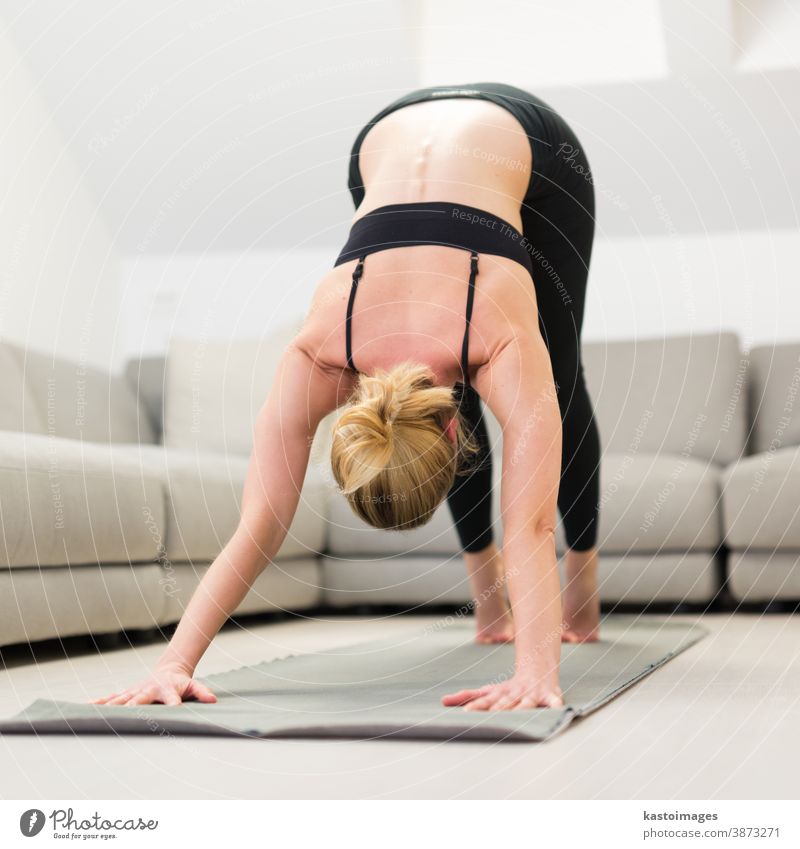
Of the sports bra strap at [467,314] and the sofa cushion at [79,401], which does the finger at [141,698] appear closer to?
the sports bra strap at [467,314]

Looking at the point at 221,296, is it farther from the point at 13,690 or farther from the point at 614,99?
the point at 13,690

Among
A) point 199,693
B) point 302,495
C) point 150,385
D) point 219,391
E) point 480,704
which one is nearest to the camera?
point 480,704

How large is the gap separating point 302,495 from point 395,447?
4.96 ft

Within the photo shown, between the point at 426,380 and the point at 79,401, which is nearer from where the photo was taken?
the point at 426,380

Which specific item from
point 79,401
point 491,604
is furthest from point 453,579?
point 79,401

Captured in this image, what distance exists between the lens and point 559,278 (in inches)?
70.1

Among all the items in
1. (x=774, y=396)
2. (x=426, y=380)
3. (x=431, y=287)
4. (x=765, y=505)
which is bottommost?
(x=426, y=380)

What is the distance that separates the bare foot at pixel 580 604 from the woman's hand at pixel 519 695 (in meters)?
0.77

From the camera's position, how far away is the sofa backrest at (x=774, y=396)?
3227 mm

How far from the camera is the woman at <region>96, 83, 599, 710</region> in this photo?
124 cm

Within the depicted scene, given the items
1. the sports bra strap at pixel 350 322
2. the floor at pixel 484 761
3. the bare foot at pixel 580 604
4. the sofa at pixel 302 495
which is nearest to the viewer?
the floor at pixel 484 761

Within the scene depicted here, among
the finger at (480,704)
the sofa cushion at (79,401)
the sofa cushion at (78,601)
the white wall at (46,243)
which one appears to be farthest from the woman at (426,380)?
the white wall at (46,243)

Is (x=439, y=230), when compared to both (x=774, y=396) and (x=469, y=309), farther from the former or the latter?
(x=774, y=396)
